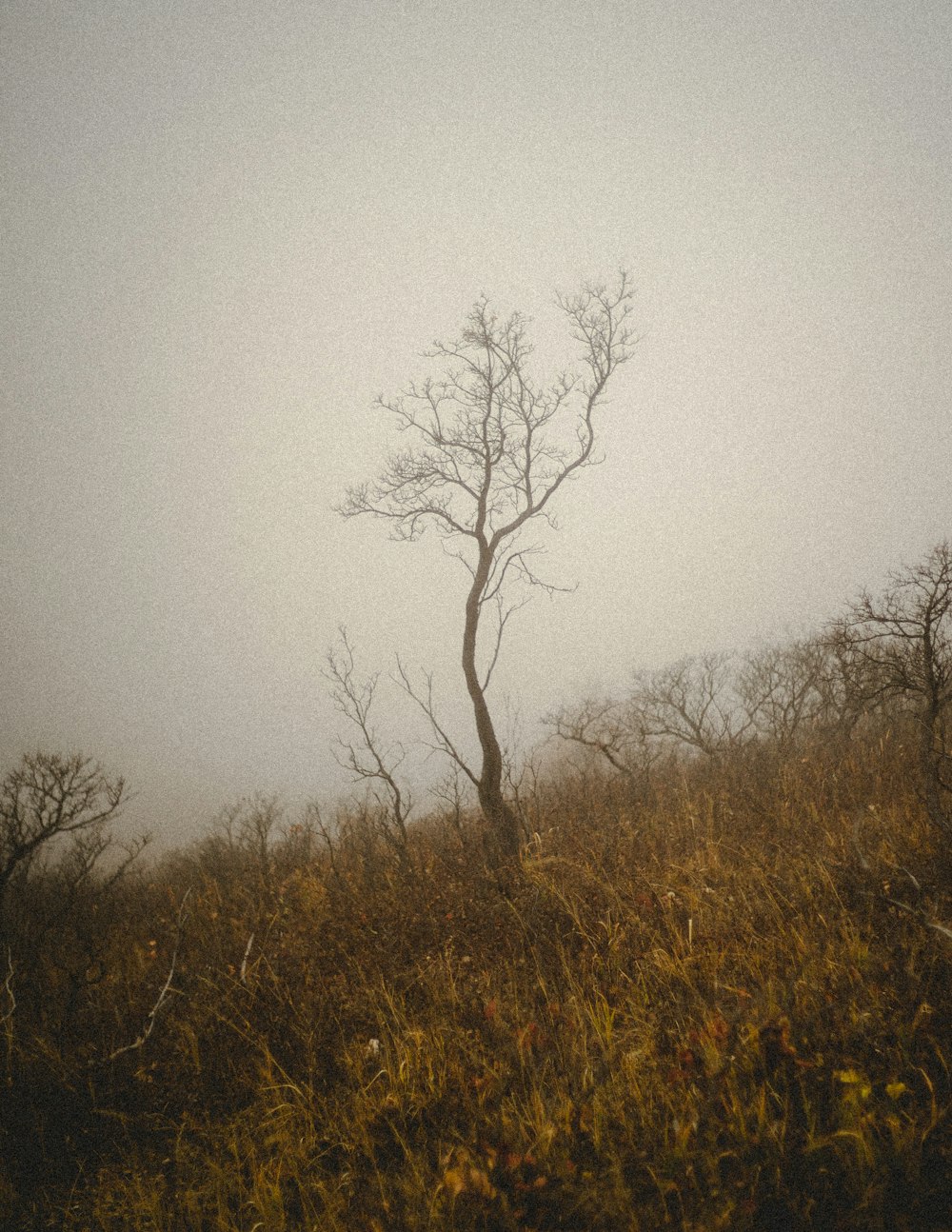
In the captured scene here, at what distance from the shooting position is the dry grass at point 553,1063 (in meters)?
1.85

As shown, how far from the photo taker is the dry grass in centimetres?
185

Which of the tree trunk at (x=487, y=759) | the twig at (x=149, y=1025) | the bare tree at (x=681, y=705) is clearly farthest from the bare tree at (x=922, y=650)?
the bare tree at (x=681, y=705)

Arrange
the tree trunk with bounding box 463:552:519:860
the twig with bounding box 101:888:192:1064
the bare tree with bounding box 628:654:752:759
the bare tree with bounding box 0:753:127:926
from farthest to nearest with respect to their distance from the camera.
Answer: the bare tree with bounding box 628:654:752:759, the bare tree with bounding box 0:753:127:926, the tree trunk with bounding box 463:552:519:860, the twig with bounding box 101:888:192:1064

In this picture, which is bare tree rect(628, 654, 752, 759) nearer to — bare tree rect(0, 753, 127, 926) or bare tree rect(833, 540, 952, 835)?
bare tree rect(833, 540, 952, 835)

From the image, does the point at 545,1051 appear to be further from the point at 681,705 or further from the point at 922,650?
the point at 681,705

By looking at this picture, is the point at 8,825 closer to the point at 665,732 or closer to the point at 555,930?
the point at 555,930

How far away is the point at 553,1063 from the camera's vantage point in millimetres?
2605

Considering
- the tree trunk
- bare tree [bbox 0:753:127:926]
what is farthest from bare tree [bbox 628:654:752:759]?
bare tree [bbox 0:753:127:926]

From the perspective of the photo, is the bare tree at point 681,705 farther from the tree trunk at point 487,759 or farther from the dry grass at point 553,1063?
the dry grass at point 553,1063

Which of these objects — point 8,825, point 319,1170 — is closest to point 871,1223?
point 319,1170

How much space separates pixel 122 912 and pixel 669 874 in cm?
905

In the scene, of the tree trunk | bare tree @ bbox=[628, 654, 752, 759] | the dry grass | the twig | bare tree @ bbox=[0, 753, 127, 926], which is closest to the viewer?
the dry grass

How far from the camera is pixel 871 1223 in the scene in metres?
1.58

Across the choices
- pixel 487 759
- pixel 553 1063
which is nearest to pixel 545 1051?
pixel 553 1063
